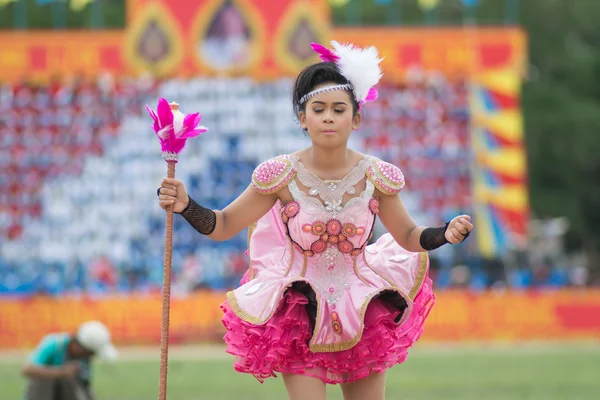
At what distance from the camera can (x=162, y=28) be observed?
20.7 meters

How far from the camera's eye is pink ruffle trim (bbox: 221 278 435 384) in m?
4.78

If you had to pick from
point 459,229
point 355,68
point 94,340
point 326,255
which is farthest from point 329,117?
point 94,340

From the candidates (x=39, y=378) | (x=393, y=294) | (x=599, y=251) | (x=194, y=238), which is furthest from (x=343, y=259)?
(x=599, y=251)

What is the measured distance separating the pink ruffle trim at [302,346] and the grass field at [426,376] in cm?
660

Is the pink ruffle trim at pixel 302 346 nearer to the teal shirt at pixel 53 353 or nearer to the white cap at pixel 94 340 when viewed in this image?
the white cap at pixel 94 340

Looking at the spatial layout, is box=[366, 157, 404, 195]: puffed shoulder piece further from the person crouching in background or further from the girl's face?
the person crouching in background

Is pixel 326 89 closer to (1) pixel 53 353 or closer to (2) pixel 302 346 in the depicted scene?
(2) pixel 302 346

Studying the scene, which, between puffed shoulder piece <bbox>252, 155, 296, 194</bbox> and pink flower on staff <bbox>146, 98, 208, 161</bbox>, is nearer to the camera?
pink flower on staff <bbox>146, 98, 208, 161</bbox>

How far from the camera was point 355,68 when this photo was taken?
16.3ft

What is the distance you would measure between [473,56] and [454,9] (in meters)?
13.0

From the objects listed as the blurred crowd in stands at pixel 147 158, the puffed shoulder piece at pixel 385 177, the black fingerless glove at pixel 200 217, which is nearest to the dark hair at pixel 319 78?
the puffed shoulder piece at pixel 385 177

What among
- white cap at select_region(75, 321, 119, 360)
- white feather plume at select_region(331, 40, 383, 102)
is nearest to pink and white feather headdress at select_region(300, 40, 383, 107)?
white feather plume at select_region(331, 40, 383, 102)

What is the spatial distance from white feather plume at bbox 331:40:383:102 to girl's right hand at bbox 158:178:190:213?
34.4 inches

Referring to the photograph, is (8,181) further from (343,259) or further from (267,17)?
(343,259)
